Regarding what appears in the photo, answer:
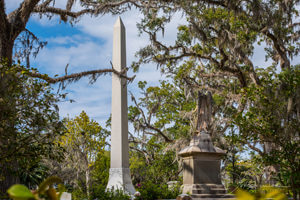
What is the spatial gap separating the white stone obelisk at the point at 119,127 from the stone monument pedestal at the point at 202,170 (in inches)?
128

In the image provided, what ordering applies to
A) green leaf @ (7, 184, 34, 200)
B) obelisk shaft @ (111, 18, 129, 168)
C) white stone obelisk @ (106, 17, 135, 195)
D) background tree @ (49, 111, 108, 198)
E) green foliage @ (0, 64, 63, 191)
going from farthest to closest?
background tree @ (49, 111, 108, 198) → obelisk shaft @ (111, 18, 129, 168) → white stone obelisk @ (106, 17, 135, 195) → green foliage @ (0, 64, 63, 191) → green leaf @ (7, 184, 34, 200)

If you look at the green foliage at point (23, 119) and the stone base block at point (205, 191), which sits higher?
the green foliage at point (23, 119)

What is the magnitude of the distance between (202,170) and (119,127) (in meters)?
4.40

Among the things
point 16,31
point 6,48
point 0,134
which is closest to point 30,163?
point 0,134

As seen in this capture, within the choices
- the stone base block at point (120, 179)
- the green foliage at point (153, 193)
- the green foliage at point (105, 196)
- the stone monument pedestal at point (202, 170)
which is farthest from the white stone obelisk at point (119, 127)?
the stone monument pedestal at point (202, 170)

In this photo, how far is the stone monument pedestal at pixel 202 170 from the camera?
10492mm

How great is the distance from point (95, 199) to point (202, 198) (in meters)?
3.61

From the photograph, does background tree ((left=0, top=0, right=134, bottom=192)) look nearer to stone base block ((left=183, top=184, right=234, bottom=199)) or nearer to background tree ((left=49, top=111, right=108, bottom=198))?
stone base block ((left=183, top=184, right=234, bottom=199))

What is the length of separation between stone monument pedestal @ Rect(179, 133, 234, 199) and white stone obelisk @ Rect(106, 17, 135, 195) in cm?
324

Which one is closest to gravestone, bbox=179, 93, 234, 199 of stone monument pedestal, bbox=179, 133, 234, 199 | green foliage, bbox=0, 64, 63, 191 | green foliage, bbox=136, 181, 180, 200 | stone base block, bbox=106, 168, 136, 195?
stone monument pedestal, bbox=179, 133, 234, 199

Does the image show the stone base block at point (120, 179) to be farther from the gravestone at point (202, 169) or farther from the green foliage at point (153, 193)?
the gravestone at point (202, 169)

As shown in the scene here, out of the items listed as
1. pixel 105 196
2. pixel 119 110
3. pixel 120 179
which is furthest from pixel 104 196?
pixel 119 110

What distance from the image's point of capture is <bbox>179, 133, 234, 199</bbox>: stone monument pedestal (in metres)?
10.5

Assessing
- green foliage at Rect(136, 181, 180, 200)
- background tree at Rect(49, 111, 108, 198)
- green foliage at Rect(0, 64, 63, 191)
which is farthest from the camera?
background tree at Rect(49, 111, 108, 198)
